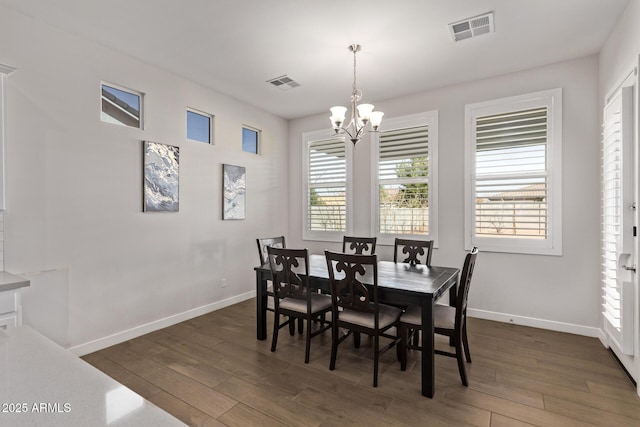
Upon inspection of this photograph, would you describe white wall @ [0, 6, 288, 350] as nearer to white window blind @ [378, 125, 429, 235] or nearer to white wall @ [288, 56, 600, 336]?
white window blind @ [378, 125, 429, 235]

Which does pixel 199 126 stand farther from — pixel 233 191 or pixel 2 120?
pixel 2 120

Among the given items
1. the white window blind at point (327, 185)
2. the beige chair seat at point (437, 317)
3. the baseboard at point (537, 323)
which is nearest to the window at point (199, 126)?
the white window blind at point (327, 185)

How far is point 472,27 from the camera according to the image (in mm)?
2850

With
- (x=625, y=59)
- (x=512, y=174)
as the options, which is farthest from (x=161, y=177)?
(x=625, y=59)

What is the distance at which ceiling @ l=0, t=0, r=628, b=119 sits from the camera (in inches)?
101

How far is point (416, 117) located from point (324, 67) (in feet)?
4.98

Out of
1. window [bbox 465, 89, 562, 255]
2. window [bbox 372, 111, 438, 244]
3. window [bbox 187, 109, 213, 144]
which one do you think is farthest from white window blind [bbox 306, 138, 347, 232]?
window [bbox 465, 89, 562, 255]

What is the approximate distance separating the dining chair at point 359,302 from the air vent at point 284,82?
2.44 m

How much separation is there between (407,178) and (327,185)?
1.34 metres

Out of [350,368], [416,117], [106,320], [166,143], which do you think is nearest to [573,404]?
[350,368]

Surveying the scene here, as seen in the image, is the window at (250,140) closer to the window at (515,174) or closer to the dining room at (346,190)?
the dining room at (346,190)

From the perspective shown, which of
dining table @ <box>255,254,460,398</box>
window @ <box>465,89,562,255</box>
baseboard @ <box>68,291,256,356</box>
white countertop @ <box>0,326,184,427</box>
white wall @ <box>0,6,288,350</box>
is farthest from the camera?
window @ <box>465,89,562,255</box>

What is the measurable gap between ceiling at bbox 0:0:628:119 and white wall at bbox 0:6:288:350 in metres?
0.27

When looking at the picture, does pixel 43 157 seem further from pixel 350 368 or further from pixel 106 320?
pixel 350 368
